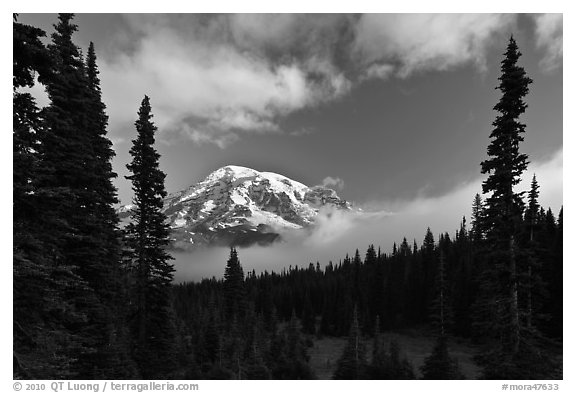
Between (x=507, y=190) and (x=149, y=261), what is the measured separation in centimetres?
1912

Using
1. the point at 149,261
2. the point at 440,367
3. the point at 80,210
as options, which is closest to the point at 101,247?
the point at 80,210

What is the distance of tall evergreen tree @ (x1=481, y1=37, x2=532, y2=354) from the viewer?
1367 centimetres

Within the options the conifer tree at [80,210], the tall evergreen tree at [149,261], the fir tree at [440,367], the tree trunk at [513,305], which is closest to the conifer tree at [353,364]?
the fir tree at [440,367]

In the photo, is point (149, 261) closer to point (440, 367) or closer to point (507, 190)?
point (507, 190)

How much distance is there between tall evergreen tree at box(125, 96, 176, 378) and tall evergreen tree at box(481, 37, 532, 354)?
55.8 feet

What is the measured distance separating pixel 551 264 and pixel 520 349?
136 ft

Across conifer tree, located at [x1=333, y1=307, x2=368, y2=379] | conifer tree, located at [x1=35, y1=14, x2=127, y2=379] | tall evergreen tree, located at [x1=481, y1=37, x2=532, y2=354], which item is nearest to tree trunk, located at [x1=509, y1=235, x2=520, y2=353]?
tall evergreen tree, located at [x1=481, y1=37, x2=532, y2=354]

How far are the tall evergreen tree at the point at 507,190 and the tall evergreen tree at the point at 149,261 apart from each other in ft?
55.8

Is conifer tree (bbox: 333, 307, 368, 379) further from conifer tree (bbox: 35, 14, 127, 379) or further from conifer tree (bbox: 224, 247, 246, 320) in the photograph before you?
conifer tree (bbox: 35, 14, 127, 379)

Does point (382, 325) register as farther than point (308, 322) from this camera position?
No

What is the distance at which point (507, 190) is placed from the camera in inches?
563
